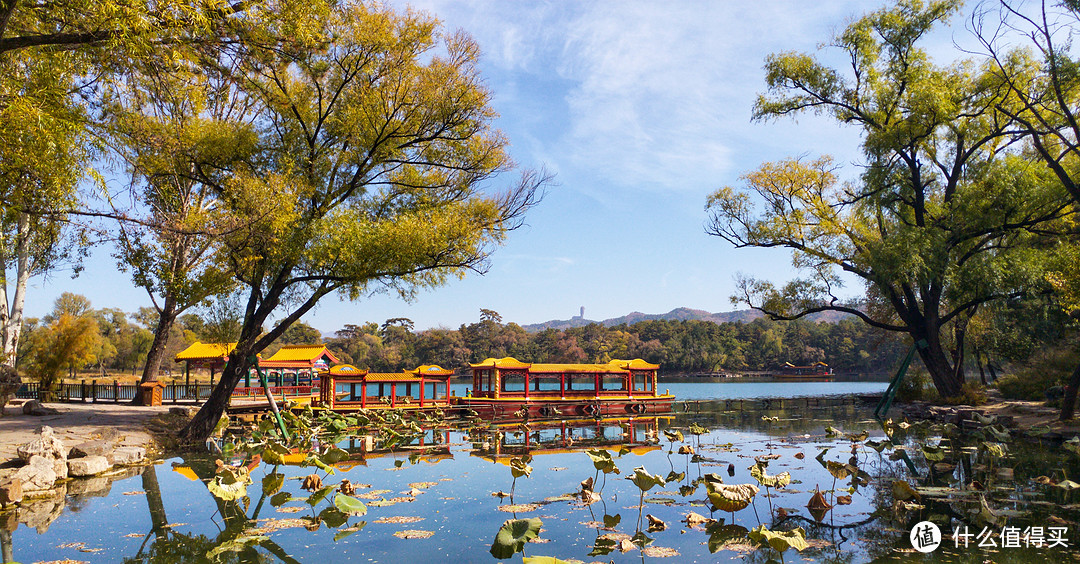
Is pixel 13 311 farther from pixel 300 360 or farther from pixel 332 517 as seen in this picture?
pixel 332 517

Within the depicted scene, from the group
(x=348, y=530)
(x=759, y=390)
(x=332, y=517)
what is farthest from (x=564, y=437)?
(x=759, y=390)

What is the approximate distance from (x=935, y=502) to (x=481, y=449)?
8.31 meters

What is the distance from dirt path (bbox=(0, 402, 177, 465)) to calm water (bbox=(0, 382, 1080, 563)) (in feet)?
5.80

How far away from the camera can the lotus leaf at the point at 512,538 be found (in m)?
5.00

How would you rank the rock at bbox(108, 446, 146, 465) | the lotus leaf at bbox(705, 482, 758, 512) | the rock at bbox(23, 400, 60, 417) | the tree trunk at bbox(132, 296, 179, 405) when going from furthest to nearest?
the tree trunk at bbox(132, 296, 179, 405)
the rock at bbox(23, 400, 60, 417)
the rock at bbox(108, 446, 146, 465)
the lotus leaf at bbox(705, 482, 758, 512)

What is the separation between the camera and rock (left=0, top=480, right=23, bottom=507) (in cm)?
734

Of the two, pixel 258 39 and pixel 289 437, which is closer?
pixel 258 39

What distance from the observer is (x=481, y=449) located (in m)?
13.0

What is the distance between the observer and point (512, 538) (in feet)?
16.5

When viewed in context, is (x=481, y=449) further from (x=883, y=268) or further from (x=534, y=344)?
(x=534, y=344)

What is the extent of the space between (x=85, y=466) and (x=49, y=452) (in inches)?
21.3

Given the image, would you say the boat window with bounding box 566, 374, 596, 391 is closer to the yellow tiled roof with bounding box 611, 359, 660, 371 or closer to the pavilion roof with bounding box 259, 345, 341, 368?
the yellow tiled roof with bounding box 611, 359, 660, 371

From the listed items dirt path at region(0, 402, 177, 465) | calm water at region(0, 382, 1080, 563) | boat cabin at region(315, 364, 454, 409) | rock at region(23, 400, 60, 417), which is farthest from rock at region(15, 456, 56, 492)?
boat cabin at region(315, 364, 454, 409)

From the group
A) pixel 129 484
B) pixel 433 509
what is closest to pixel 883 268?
pixel 433 509
